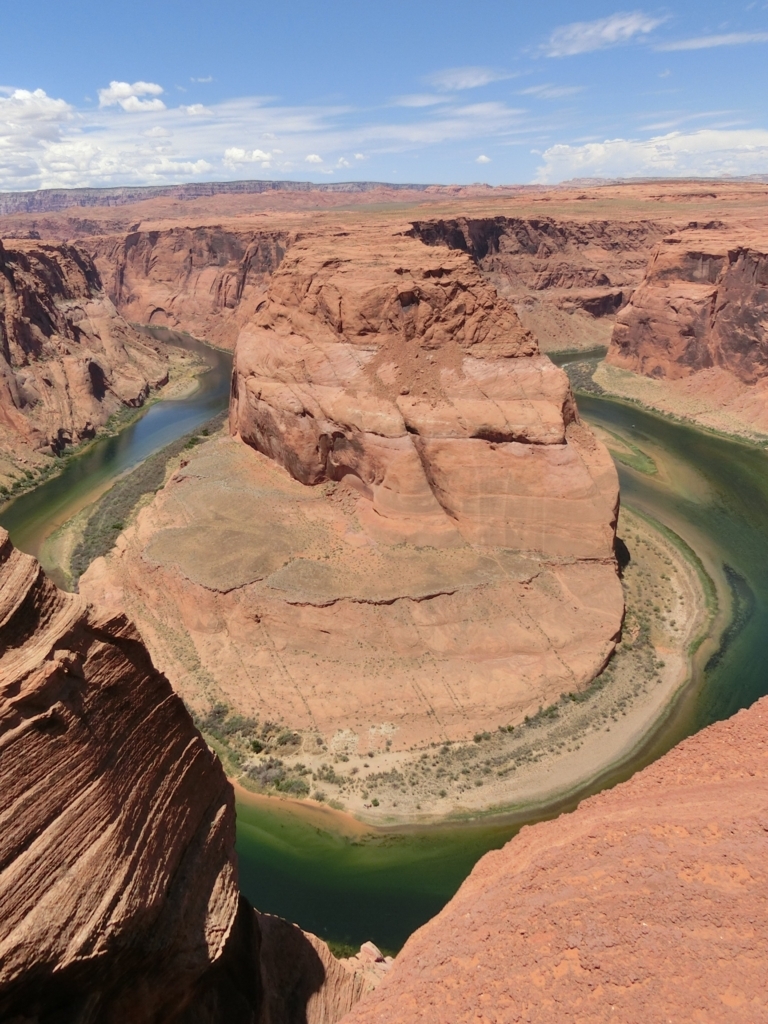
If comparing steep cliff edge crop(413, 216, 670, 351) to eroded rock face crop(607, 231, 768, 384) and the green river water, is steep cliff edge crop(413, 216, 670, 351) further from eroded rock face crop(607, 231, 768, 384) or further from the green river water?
the green river water

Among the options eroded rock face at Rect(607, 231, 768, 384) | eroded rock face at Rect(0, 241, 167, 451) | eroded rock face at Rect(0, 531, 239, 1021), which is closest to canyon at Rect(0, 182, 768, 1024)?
eroded rock face at Rect(0, 531, 239, 1021)

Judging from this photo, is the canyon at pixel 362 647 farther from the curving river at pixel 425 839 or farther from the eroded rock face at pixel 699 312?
the curving river at pixel 425 839

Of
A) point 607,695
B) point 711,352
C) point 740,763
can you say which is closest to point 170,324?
point 711,352

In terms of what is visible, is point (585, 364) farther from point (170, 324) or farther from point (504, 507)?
point (170, 324)

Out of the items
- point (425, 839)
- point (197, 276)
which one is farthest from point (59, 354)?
point (425, 839)

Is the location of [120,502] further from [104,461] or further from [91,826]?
[91,826]

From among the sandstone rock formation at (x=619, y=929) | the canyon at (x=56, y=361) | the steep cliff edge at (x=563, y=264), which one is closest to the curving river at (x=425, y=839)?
the sandstone rock formation at (x=619, y=929)
